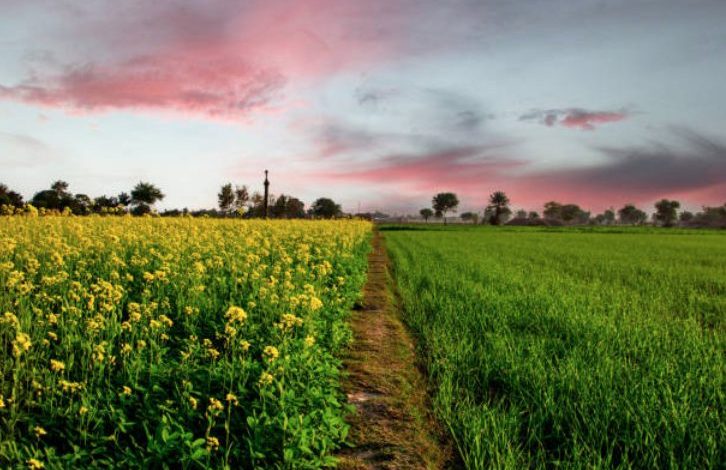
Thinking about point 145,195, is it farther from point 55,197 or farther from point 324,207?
point 324,207

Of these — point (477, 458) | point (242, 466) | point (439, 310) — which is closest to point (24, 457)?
point (242, 466)

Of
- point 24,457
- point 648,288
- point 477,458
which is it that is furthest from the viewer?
point 648,288

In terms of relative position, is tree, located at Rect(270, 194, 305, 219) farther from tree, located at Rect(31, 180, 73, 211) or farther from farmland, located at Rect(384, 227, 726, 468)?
farmland, located at Rect(384, 227, 726, 468)

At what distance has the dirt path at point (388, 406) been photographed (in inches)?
133

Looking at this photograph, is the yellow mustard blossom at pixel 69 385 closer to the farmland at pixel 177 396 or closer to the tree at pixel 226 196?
the farmland at pixel 177 396

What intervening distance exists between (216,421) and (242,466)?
0.53 m

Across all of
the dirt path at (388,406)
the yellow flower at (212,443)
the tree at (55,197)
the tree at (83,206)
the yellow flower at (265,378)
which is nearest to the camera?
the yellow flower at (212,443)

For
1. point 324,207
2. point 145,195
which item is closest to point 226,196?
point 145,195

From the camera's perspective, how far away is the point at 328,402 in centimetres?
376

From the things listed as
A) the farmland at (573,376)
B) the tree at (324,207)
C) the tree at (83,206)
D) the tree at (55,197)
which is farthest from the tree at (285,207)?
the farmland at (573,376)

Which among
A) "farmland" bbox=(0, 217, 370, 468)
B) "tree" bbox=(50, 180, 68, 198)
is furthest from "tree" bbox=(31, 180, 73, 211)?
"farmland" bbox=(0, 217, 370, 468)

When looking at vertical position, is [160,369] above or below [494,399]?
above

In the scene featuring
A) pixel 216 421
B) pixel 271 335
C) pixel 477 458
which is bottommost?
pixel 477 458

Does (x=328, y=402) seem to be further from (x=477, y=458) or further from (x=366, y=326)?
(x=366, y=326)
